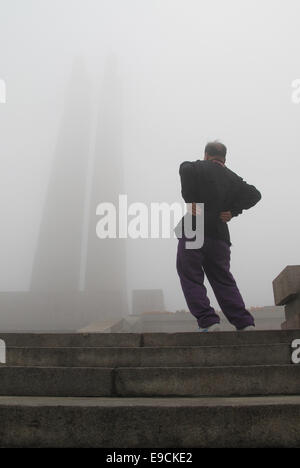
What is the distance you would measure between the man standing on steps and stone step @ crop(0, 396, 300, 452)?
232 centimetres

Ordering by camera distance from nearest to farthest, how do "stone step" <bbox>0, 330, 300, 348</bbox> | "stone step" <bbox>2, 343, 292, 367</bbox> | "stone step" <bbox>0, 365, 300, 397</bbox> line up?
"stone step" <bbox>0, 365, 300, 397</bbox> < "stone step" <bbox>2, 343, 292, 367</bbox> < "stone step" <bbox>0, 330, 300, 348</bbox>

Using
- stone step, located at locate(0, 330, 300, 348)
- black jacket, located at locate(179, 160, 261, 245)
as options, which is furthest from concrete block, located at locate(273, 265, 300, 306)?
stone step, located at locate(0, 330, 300, 348)

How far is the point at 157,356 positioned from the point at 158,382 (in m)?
0.57

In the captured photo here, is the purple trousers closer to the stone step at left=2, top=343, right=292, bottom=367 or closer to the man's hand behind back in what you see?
the man's hand behind back

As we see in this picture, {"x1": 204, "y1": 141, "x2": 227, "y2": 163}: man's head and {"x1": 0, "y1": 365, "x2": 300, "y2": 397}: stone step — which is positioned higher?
{"x1": 204, "y1": 141, "x2": 227, "y2": 163}: man's head

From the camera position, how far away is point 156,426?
2.27 metres

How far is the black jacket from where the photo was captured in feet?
16.2

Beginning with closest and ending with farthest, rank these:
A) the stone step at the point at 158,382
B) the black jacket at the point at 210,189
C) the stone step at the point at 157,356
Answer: the stone step at the point at 158,382, the stone step at the point at 157,356, the black jacket at the point at 210,189

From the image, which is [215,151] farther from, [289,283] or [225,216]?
[289,283]

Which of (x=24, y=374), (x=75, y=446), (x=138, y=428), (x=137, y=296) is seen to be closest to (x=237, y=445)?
(x=138, y=428)

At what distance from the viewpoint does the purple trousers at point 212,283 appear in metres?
4.68

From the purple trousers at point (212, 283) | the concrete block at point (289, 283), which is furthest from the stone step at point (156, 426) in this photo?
the concrete block at point (289, 283)

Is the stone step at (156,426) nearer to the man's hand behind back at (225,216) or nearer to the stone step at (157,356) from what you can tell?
the stone step at (157,356)

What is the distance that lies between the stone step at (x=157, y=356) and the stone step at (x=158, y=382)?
1.60ft
